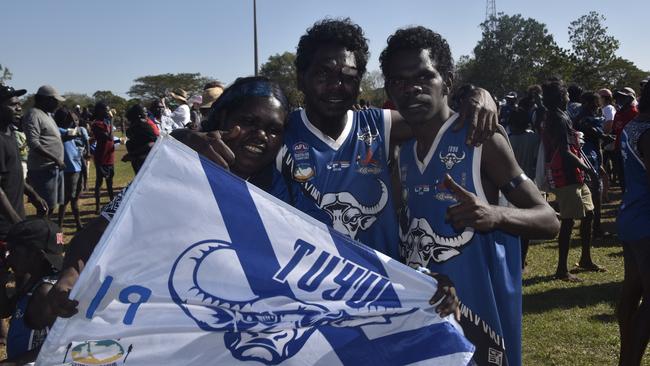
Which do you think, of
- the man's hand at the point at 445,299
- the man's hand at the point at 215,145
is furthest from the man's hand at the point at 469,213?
the man's hand at the point at 215,145

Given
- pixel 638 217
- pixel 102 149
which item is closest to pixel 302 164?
pixel 638 217

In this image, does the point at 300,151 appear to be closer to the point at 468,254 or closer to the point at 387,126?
the point at 387,126

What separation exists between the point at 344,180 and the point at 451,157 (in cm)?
43

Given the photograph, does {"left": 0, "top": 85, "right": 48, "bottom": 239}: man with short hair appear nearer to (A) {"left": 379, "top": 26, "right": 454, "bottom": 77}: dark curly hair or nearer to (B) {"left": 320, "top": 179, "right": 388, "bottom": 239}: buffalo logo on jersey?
(B) {"left": 320, "top": 179, "right": 388, "bottom": 239}: buffalo logo on jersey

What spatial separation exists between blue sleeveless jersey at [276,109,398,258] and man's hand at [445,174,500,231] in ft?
1.58

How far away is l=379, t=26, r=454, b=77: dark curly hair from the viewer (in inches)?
89.0

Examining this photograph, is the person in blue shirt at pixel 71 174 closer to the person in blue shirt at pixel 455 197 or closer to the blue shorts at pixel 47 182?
the blue shorts at pixel 47 182

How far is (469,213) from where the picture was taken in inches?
71.6

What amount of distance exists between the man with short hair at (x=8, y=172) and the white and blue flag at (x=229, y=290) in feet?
11.8

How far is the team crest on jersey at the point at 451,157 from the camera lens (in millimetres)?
2148

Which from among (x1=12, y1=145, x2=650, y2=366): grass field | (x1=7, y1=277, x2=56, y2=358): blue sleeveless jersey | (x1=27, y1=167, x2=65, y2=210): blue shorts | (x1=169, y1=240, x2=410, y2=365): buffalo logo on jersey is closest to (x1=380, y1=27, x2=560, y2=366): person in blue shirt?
(x1=169, y1=240, x2=410, y2=365): buffalo logo on jersey

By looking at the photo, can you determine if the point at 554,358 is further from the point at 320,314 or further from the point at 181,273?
the point at 181,273

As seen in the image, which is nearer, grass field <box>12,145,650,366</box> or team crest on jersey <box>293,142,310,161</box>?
team crest on jersey <box>293,142,310,161</box>

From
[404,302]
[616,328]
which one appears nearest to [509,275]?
[404,302]
